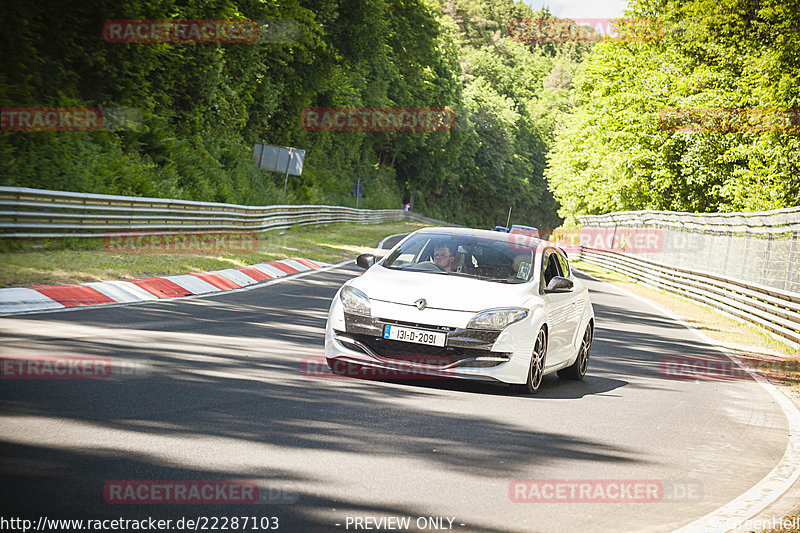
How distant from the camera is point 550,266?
33.0ft

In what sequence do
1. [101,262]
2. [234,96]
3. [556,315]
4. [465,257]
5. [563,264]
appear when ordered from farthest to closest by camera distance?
[234,96], [101,262], [563,264], [465,257], [556,315]

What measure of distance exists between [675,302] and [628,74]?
1243 inches

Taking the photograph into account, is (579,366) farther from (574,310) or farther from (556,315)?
(556,315)

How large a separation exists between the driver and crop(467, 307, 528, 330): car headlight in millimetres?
1115

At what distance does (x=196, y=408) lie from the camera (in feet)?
21.6

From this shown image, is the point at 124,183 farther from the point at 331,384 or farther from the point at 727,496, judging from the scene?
the point at 727,496

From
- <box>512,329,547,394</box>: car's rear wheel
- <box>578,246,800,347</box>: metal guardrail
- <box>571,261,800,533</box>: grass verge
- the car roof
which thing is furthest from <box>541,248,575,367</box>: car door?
<box>578,246,800,347</box>: metal guardrail

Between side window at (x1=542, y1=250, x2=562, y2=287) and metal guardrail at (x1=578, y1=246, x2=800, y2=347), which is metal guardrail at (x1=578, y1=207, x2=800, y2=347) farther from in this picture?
side window at (x1=542, y1=250, x2=562, y2=287)

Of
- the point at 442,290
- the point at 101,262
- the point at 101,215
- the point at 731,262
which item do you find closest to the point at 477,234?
A: the point at 442,290

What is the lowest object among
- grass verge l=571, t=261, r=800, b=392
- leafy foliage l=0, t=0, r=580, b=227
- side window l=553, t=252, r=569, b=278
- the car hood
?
grass verge l=571, t=261, r=800, b=392

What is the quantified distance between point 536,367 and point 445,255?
1.56 metres

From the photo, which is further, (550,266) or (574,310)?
(574,310)

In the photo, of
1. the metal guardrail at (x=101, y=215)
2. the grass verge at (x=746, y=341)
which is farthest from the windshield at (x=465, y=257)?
the metal guardrail at (x=101, y=215)

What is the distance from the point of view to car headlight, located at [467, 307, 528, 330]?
8258 millimetres
